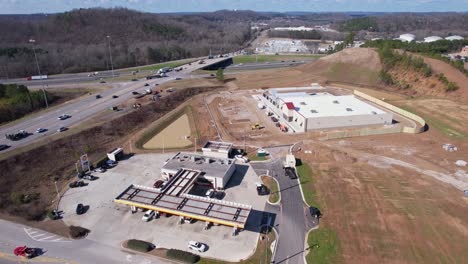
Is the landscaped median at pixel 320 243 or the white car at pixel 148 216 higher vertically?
the white car at pixel 148 216

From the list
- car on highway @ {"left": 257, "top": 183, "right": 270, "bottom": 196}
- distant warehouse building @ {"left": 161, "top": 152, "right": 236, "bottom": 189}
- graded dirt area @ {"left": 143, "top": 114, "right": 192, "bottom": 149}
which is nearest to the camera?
car on highway @ {"left": 257, "top": 183, "right": 270, "bottom": 196}

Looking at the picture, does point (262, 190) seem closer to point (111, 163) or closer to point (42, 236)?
point (111, 163)

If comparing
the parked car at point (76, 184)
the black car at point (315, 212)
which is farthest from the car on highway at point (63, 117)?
the black car at point (315, 212)

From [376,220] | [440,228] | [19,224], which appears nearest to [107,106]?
[19,224]

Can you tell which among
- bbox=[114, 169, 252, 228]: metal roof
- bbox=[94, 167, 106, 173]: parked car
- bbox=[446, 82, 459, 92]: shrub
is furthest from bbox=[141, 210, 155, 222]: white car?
bbox=[446, 82, 459, 92]: shrub

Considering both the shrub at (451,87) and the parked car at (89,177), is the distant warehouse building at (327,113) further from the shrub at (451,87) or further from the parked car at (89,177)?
the parked car at (89,177)

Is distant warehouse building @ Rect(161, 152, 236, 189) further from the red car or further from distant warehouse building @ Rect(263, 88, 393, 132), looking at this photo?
distant warehouse building @ Rect(263, 88, 393, 132)

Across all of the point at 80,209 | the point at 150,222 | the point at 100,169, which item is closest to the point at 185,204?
the point at 150,222
